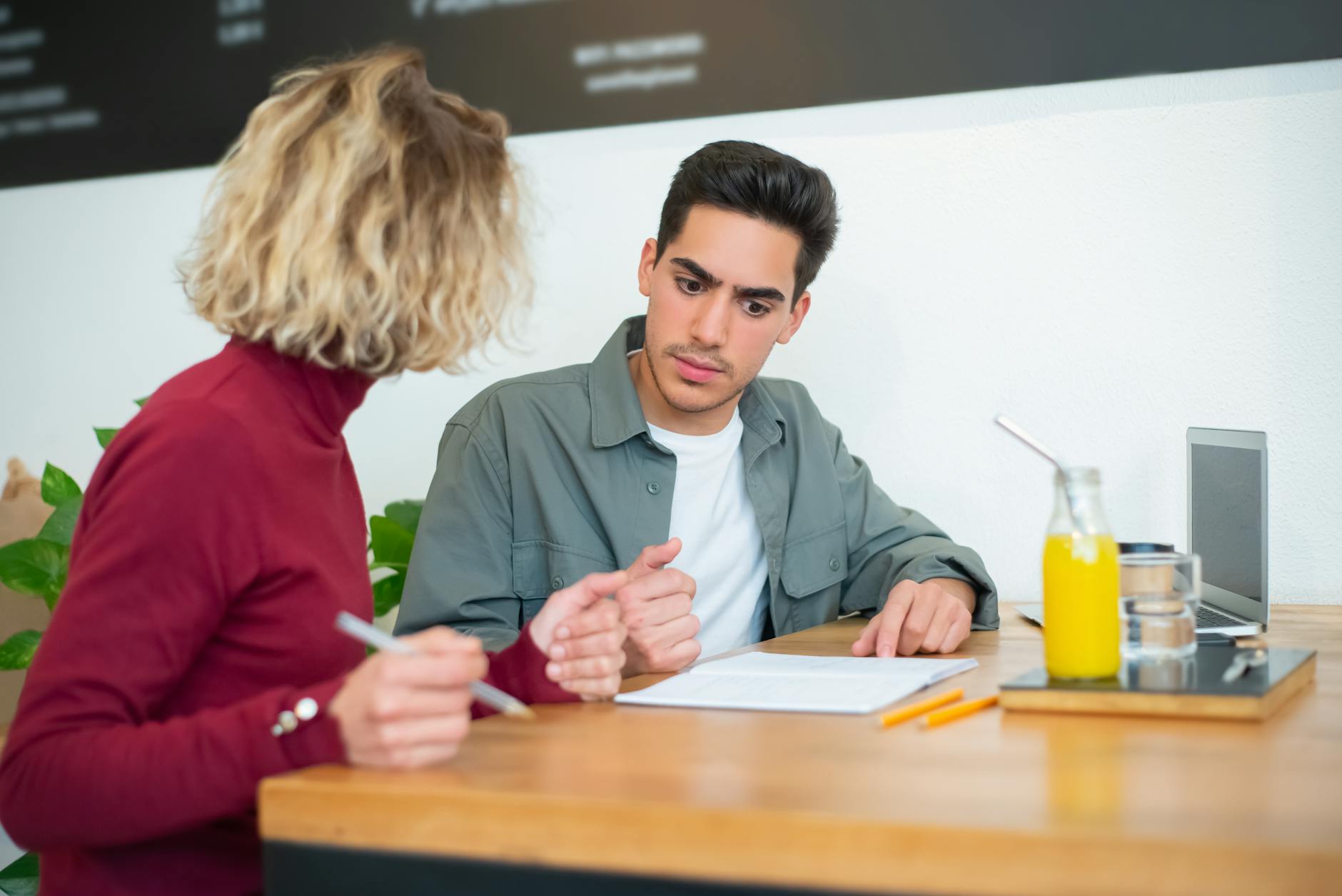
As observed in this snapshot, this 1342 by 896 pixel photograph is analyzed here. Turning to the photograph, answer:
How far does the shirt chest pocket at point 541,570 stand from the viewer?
1.68 metres

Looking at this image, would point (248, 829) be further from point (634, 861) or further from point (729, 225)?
point (729, 225)

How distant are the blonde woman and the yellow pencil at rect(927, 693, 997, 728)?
1.00 feet

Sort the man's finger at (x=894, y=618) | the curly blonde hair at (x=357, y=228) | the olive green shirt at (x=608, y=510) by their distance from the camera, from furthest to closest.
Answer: the olive green shirt at (x=608, y=510) → the man's finger at (x=894, y=618) → the curly blonde hair at (x=357, y=228)

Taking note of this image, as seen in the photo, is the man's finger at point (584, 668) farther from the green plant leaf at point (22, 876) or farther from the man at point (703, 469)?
the green plant leaf at point (22, 876)

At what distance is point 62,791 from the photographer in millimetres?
851

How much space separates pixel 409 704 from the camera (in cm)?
85

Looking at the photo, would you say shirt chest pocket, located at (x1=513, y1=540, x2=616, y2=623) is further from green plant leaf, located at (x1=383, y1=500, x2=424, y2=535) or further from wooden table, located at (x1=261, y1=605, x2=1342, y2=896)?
wooden table, located at (x1=261, y1=605, x2=1342, y2=896)

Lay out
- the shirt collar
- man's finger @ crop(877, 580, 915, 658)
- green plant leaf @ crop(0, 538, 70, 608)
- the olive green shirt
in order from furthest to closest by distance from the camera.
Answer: green plant leaf @ crop(0, 538, 70, 608), the shirt collar, the olive green shirt, man's finger @ crop(877, 580, 915, 658)

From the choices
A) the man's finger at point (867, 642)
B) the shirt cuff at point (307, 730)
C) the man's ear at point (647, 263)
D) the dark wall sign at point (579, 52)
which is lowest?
the man's finger at point (867, 642)

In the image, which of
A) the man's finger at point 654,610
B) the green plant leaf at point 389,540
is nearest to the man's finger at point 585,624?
the man's finger at point 654,610

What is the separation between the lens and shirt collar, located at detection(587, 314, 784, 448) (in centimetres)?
178

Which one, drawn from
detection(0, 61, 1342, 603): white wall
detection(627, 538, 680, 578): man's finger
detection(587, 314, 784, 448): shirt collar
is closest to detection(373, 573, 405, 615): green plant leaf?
detection(0, 61, 1342, 603): white wall

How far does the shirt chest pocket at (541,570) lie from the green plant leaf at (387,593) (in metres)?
0.53

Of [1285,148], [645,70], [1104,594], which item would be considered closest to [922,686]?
[1104,594]
